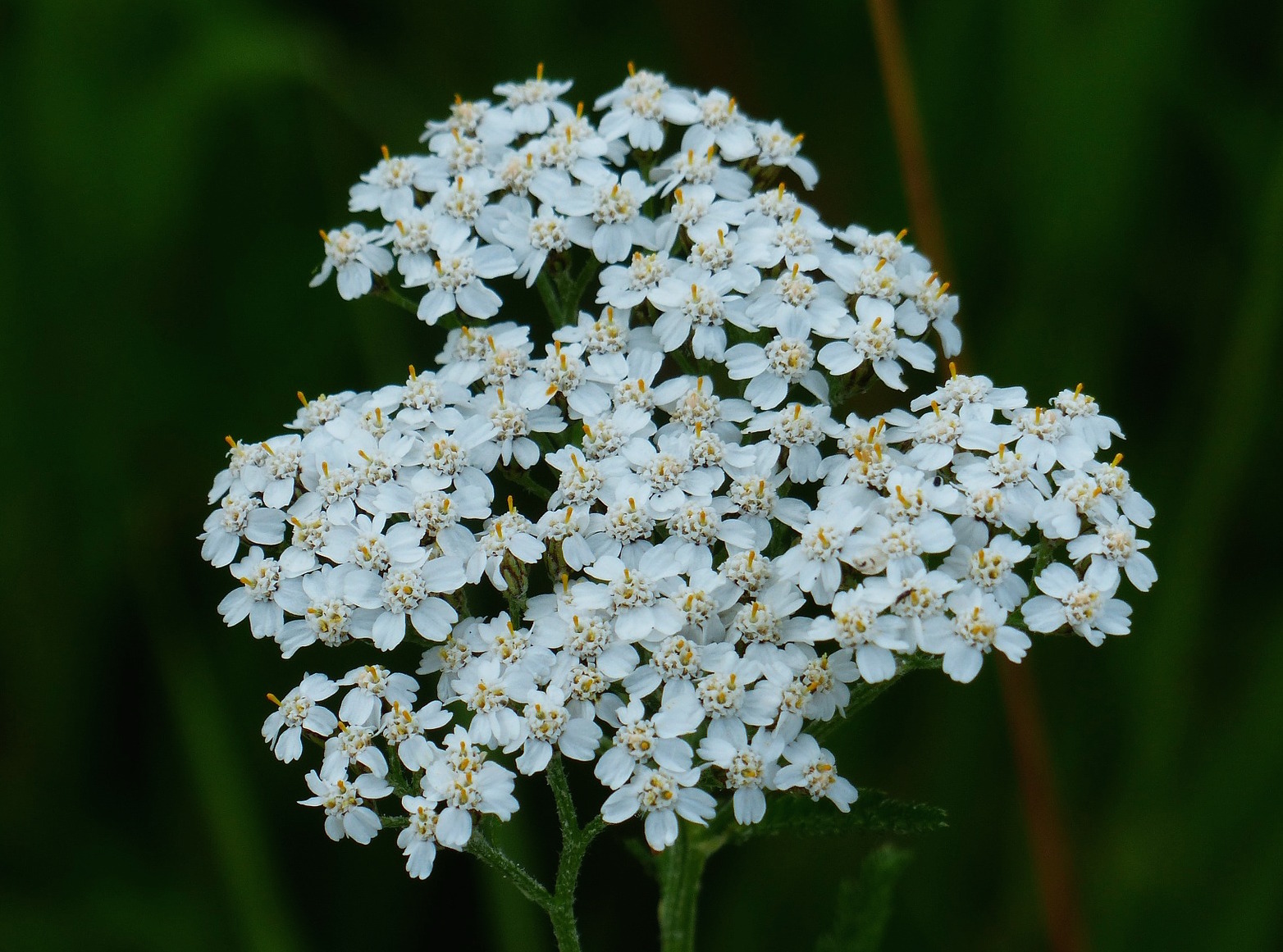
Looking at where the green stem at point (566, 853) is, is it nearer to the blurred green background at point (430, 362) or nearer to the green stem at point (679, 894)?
the green stem at point (679, 894)

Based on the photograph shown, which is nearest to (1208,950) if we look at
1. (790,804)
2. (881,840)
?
(881,840)

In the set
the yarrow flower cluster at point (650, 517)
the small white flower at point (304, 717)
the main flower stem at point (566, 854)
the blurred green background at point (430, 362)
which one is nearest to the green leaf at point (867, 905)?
the yarrow flower cluster at point (650, 517)

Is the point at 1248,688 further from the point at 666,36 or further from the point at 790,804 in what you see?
the point at 666,36

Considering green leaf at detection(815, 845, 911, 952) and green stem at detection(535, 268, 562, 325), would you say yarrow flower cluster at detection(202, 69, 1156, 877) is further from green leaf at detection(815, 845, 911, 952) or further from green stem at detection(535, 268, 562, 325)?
green leaf at detection(815, 845, 911, 952)

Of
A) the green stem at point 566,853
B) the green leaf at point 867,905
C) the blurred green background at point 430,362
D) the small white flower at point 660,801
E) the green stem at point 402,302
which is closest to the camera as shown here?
the small white flower at point 660,801

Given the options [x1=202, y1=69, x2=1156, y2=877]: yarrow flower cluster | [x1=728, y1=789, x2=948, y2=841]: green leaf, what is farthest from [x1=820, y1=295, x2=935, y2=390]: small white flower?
[x1=728, y1=789, x2=948, y2=841]: green leaf

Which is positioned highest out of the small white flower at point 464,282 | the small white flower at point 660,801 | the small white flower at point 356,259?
the small white flower at point 356,259

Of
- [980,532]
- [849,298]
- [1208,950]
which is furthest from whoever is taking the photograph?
[1208,950]
